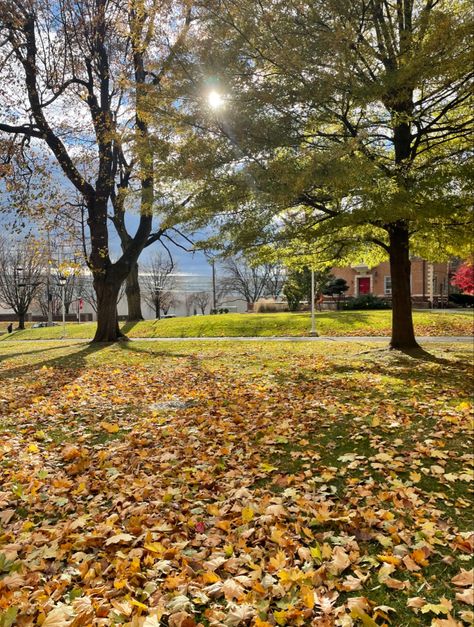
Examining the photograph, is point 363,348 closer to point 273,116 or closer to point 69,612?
point 273,116

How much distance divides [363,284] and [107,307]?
124 ft

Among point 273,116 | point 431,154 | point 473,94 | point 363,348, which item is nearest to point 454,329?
point 363,348

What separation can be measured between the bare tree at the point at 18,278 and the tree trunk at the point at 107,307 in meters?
29.5

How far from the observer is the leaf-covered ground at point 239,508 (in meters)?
2.67

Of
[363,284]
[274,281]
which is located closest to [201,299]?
[274,281]

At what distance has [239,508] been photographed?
3.81 metres

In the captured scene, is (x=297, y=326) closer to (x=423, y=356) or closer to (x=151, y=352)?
(x=151, y=352)

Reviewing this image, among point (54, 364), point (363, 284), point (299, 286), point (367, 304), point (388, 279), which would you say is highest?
point (388, 279)

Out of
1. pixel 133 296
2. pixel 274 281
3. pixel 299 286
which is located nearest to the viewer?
pixel 133 296

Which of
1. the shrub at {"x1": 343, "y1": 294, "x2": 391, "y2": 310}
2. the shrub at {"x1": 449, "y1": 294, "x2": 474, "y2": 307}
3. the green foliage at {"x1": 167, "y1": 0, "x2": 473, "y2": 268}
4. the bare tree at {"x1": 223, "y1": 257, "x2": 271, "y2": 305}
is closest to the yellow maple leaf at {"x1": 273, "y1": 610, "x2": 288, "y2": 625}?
the green foliage at {"x1": 167, "y1": 0, "x2": 473, "y2": 268}

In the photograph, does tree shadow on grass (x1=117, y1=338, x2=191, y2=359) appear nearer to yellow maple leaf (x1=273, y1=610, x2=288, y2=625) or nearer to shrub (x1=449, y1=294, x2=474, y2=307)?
yellow maple leaf (x1=273, y1=610, x2=288, y2=625)

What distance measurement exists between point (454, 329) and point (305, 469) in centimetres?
1835

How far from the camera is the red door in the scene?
167ft

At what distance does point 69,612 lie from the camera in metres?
2.58
